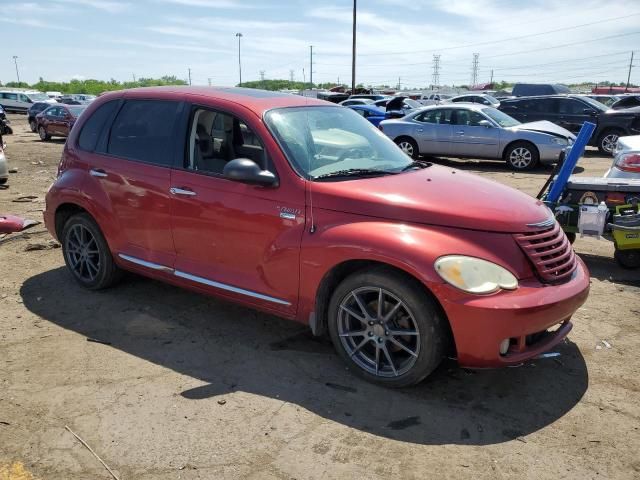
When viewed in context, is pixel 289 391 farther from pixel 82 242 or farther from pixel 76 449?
pixel 82 242

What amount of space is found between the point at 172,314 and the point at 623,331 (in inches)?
145

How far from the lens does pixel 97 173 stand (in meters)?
4.89

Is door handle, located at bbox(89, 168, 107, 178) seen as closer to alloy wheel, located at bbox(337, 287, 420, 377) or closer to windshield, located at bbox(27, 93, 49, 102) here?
alloy wheel, located at bbox(337, 287, 420, 377)

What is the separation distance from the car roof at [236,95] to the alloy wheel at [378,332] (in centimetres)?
158

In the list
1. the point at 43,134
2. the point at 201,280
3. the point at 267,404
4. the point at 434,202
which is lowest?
the point at 267,404

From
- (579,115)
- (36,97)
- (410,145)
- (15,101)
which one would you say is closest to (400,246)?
(410,145)

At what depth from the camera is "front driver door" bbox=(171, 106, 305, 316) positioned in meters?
3.81

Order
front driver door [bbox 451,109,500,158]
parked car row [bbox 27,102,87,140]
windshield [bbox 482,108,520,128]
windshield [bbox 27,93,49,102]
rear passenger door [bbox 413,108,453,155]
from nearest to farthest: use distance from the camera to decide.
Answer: front driver door [bbox 451,109,500,158]
windshield [bbox 482,108,520,128]
rear passenger door [bbox 413,108,453,155]
parked car row [bbox 27,102,87,140]
windshield [bbox 27,93,49,102]

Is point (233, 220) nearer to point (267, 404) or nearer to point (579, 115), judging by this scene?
point (267, 404)

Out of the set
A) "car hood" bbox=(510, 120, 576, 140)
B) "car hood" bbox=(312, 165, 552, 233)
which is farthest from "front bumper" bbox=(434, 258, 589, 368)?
"car hood" bbox=(510, 120, 576, 140)

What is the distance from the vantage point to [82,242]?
5.23m

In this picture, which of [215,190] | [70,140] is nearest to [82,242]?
[70,140]

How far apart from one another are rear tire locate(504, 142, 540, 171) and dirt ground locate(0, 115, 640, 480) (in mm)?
9320

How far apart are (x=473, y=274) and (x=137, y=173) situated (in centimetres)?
283
